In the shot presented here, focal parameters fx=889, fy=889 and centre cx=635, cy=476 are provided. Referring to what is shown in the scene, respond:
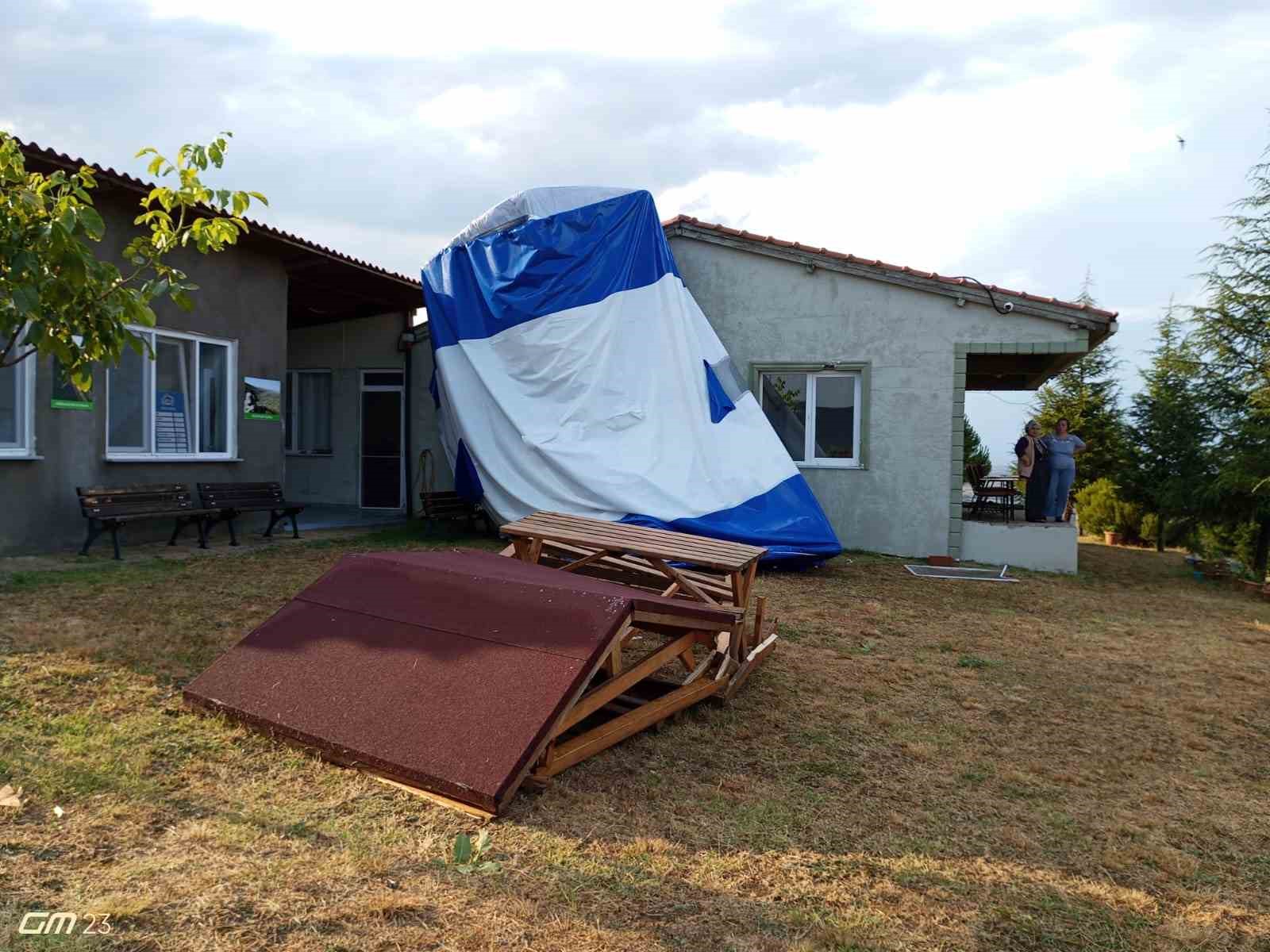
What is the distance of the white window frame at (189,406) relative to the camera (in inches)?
361

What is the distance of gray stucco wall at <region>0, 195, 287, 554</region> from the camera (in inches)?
328

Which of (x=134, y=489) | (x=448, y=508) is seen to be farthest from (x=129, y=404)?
(x=448, y=508)

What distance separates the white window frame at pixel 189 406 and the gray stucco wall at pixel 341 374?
3.73m

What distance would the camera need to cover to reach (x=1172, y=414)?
13422 millimetres

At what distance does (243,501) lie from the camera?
33.3 feet

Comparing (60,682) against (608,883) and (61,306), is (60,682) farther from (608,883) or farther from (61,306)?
(608,883)

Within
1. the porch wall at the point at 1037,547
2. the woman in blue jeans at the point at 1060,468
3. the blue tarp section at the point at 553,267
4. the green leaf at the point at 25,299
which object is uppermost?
the blue tarp section at the point at 553,267

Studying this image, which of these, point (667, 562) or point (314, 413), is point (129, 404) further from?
point (667, 562)

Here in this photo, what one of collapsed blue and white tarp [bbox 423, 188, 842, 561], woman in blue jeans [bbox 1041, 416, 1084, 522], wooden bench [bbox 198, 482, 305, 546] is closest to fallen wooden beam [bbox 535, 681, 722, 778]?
collapsed blue and white tarp [bbox 423, 188, 842, 561]

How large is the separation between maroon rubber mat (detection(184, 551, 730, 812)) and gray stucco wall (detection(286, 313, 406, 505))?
33.0ft

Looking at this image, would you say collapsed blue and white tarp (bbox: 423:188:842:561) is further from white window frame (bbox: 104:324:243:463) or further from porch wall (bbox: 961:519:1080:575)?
porch wall (bbox: 961:519:1080:575)

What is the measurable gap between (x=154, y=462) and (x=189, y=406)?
865 millimetres

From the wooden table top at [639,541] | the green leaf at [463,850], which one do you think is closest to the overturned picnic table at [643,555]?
the wooden table top at [639,541]

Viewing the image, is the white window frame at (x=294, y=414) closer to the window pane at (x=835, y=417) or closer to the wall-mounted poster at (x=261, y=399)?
the wall-mounted poster at (x=261, y=399)
